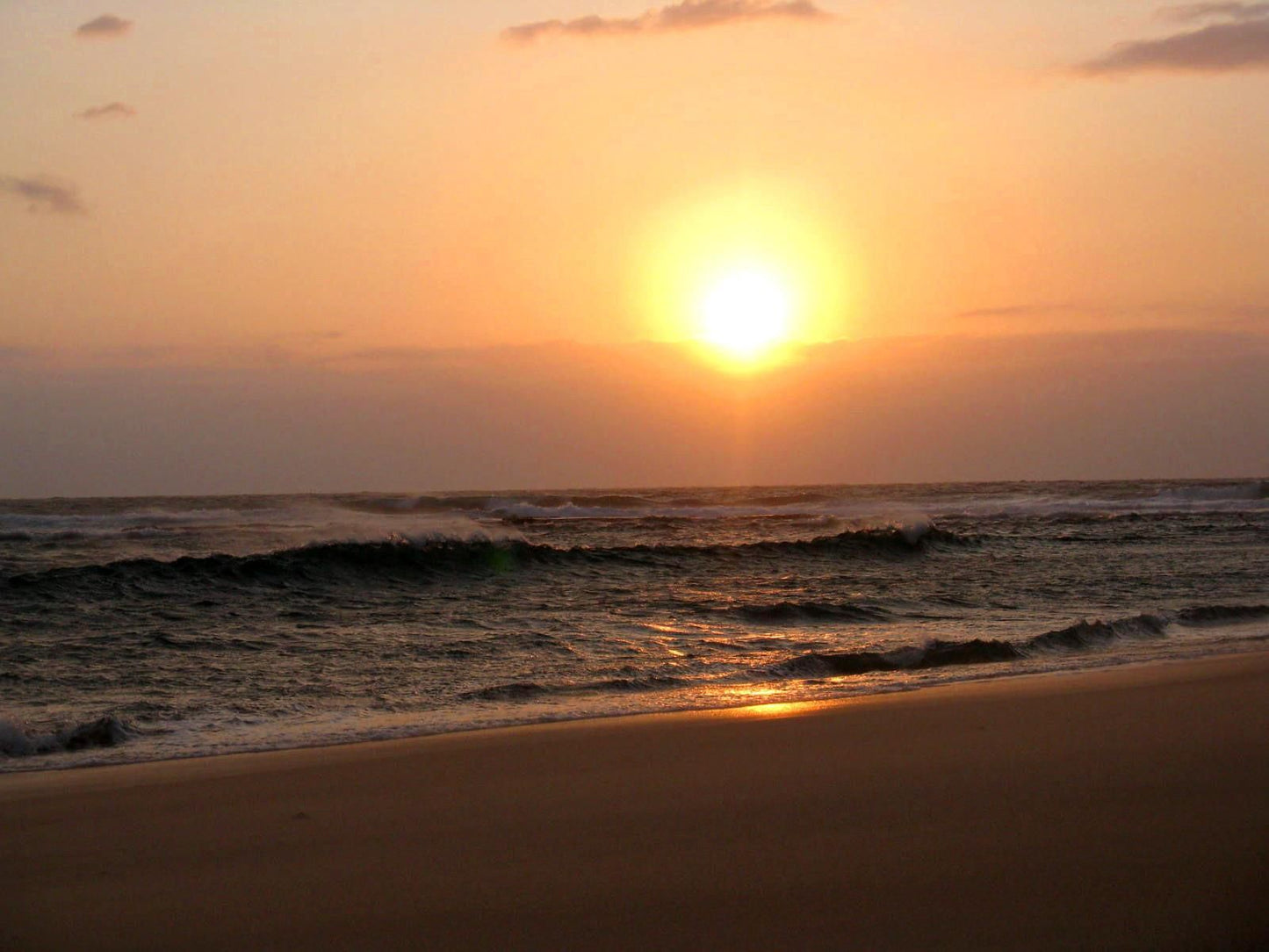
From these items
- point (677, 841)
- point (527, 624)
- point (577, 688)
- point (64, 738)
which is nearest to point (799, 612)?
point (527, 624)

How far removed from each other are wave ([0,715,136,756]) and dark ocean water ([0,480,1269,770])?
1 centimetres

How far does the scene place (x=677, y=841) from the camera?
3.84m

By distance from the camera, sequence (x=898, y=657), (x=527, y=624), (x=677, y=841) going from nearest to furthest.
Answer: (x=677, y=841) → (x=898, y=657) → (x=527, y=624)

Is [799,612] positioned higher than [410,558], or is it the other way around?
[410,558]

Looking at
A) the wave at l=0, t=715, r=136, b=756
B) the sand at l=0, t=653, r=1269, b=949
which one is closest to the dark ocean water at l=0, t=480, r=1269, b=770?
the wave at l=0, t=715, r=136, b=756

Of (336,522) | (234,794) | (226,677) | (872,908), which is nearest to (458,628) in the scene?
(226,677)

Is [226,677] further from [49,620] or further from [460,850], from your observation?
[460,850]

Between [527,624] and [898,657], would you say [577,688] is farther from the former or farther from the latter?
[527,624]

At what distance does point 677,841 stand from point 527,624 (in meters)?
7.50

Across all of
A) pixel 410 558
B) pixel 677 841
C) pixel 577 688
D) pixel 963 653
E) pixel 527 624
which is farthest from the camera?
pixel 410 558

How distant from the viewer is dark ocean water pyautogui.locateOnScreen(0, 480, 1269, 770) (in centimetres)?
705

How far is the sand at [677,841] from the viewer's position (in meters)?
3.08

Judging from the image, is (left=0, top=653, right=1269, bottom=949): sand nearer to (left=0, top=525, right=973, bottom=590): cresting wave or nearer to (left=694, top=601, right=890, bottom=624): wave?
(left=694, top=601, right=890, bottom=624): wave

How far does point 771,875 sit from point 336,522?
29.9 meters
